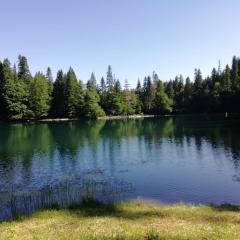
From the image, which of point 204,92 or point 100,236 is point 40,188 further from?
point 204,92

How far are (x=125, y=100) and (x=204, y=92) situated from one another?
35.8 m

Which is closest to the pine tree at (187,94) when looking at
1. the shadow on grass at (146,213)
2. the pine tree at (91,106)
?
the pine tree at (91,106)

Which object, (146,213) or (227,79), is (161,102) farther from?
(146,213)

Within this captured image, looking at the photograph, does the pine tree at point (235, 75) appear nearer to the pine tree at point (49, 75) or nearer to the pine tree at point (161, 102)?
the pine tree at point (161, 102)

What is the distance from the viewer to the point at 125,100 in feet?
574

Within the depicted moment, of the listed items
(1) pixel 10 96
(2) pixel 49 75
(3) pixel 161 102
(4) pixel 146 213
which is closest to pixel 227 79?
(3) pixel 161 102

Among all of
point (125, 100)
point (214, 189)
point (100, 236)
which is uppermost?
point (125, 100)

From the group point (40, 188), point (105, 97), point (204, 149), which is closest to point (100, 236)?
point (40, 188)

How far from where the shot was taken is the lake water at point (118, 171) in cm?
3316

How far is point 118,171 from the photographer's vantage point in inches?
1799

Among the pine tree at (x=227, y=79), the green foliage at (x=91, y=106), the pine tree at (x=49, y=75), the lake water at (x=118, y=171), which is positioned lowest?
the lake water at (x=118, y=171)

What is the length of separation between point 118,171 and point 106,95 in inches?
5025

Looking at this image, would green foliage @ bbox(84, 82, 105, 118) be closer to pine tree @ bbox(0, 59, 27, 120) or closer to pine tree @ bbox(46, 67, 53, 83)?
pine tree @ bbox(46, 67, 53, 83)

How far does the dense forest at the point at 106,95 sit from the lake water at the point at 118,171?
6456 cm
